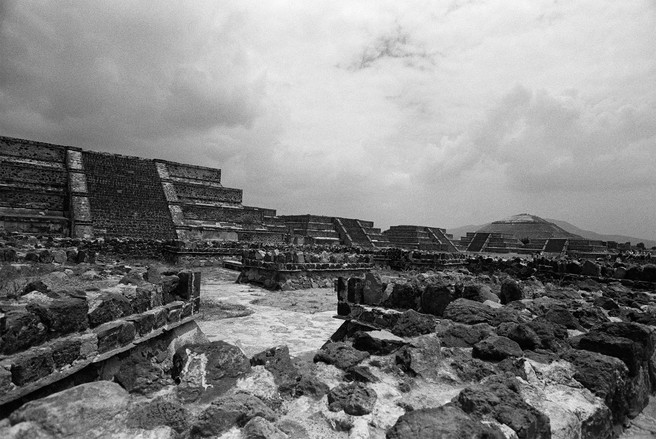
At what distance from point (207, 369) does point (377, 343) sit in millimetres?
1674

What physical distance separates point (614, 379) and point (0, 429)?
4554mm

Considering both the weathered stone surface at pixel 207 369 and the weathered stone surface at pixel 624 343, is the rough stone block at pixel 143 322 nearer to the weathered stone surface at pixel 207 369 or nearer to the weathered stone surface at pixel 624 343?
the weathered stone surface at pixel 207 369

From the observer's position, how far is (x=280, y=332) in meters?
6.38

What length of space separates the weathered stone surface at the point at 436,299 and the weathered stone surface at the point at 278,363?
2599 millimetres

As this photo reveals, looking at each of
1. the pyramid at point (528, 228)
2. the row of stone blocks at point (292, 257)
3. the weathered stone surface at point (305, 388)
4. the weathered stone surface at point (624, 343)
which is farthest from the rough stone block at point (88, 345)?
the pyramid at point (528, 228)

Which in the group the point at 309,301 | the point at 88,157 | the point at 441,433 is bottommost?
the point at 309,301

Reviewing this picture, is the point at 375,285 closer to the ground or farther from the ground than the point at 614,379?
farther from the ground

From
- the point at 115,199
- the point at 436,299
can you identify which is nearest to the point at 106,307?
the point at 436,299

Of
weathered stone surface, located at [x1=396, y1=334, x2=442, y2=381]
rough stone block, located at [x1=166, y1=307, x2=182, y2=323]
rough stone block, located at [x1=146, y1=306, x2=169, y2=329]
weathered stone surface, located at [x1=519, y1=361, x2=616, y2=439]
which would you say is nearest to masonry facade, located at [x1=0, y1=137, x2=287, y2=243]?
rough stone block, located at [x1=166, y1=307, x2=182, y2=323]

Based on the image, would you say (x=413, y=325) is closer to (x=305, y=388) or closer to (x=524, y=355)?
(x=524, y=355)

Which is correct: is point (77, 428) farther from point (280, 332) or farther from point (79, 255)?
point (79, 255)

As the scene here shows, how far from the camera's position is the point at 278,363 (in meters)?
3.29

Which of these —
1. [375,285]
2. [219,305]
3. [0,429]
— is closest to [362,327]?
[375,285]

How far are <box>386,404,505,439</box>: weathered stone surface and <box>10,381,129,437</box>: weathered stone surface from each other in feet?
6.03
